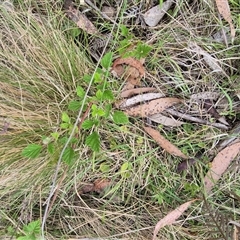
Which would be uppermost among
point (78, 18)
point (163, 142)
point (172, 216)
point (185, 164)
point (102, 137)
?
point (78, 18)

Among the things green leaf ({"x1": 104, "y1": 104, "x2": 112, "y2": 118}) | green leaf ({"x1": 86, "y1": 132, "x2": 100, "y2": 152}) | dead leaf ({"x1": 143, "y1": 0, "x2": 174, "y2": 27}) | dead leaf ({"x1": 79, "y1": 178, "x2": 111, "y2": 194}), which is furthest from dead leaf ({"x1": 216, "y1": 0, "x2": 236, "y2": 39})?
dead leaf ({"x1": 79, "y1": 178, "x2": 111, "y2": 194})

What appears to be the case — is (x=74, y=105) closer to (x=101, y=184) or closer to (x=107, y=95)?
(x=107, y=95)

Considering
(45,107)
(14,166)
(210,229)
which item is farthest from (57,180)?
(210,229)

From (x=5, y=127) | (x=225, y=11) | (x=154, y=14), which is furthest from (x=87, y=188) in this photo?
(x=225, y=11)

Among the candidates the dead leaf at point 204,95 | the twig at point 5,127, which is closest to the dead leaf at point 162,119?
the dead leaf at point 204,95

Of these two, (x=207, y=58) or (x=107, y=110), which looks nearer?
(x=107, y=110)

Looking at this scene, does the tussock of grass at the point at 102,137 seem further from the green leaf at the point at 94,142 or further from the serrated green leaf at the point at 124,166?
the green leaf at the point at 94,142

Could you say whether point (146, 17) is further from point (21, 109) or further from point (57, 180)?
point (57, 180)

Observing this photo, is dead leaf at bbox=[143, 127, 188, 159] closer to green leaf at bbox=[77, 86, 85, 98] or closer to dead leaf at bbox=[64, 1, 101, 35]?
green leaf at bbox=[77, 86, 85, 98]
